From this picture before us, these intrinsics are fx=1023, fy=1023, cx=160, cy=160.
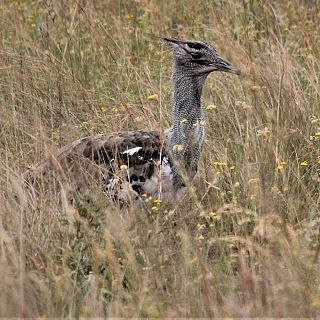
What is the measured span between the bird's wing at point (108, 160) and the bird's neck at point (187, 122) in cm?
12

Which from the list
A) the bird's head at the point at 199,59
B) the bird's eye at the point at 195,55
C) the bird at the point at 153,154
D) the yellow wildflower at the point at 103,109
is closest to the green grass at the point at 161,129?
the yellow wildflower at the point at 103,109

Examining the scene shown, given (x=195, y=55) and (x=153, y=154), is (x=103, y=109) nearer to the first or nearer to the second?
(x=195, y=55)

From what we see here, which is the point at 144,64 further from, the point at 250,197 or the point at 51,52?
the point at 250,197

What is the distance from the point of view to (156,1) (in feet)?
29.7

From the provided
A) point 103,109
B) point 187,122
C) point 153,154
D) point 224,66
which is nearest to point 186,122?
point 187,122

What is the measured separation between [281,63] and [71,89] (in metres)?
1.52

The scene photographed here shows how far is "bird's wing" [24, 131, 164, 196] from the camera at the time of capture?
5.75 meters

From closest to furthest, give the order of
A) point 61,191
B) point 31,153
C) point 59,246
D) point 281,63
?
point 59,246 < point 61,191 < point 31,153 < point 281,63

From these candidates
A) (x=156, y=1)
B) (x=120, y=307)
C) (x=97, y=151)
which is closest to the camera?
(x=120, y=307)

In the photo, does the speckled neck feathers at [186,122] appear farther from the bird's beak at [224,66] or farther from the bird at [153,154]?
the bird's beak at [224,66]

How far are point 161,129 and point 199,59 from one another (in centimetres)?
53

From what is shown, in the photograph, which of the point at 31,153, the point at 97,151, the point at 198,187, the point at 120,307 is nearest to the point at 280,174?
the point at 198,187

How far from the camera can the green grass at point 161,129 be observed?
14.6 feet

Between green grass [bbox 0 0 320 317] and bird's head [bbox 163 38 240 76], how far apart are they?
273mm
